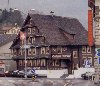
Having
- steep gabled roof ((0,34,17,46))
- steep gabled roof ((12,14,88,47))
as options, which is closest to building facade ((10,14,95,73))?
steep gabled roof ((12,14,88,47))

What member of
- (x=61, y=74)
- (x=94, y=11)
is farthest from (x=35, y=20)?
(x=94, y=11)

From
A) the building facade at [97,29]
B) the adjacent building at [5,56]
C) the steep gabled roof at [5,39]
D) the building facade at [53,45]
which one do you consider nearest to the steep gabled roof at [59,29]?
the building facade at [53,45]

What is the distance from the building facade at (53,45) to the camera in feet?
270

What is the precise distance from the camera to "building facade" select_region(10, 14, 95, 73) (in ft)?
270

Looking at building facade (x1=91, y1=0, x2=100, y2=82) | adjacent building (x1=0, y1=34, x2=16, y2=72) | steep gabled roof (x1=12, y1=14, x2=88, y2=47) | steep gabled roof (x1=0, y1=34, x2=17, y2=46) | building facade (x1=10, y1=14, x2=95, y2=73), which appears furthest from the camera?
steep gabled roof (x1=0, y1=34, x2=17, y2=46)

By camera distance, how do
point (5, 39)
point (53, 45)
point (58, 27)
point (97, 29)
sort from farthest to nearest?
point (5, 39) → point (58, 27) → point (53, 45) → point (97, 29)

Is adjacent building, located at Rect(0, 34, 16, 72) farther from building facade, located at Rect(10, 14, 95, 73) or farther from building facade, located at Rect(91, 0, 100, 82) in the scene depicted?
building facade, located at Rect(91, 0, 100, 82)

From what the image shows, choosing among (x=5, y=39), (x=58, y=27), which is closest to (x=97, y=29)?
(x=58, y=27)

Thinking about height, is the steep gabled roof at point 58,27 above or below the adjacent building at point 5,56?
above

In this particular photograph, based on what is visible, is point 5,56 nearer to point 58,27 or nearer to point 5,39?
point 5,39

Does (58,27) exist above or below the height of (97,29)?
above

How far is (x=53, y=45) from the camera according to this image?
81688 mm

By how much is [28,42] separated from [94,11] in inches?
1554

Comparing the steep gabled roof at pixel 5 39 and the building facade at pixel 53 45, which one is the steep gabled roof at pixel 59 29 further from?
the steep gabled roof at pixel 5 39
